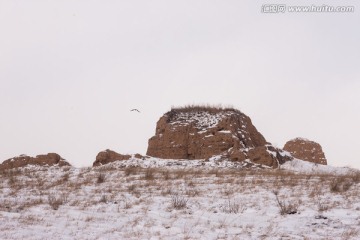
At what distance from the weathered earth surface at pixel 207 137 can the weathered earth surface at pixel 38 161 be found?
5219 millimetres

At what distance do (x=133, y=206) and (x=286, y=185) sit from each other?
464cm

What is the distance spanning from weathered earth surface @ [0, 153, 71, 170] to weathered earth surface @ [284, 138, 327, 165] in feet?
51.5

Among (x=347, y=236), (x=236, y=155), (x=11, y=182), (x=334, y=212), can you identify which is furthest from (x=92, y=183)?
(x=236, y=155)

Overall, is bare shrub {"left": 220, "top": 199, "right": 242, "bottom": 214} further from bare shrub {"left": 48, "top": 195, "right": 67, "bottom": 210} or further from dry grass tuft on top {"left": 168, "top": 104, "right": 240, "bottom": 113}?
dry grass tuft on top {"left": 168, "top": 104, "right": 240, "bottom": 113}

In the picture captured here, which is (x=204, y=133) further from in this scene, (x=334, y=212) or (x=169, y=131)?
(x=334, y=212)

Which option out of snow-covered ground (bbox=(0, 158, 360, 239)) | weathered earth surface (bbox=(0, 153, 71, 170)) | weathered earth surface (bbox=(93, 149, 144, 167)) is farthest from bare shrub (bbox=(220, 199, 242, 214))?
weathered earth surface (bbox=(0, 153, 71, 170))

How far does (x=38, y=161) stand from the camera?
2142 cm

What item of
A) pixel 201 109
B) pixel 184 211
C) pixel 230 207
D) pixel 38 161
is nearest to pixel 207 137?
pixel 201 109

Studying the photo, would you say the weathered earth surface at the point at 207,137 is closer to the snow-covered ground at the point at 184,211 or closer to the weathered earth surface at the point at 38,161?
the weathered earth surface at the point at 38,161

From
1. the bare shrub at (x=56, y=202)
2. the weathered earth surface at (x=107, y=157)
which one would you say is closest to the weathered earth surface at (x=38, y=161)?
the weathered earth surface at (x=107, y=157)

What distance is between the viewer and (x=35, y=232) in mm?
5543

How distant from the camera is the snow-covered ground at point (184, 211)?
571 cm

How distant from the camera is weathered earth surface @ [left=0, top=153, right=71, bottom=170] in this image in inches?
834

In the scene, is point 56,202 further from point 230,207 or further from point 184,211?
point 230,207
